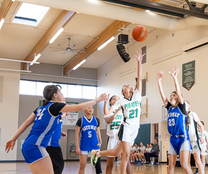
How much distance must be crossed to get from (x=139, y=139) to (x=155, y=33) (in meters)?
6.30

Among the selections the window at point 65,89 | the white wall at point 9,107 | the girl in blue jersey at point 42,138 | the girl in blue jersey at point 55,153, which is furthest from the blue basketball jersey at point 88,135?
the white wall at point 9,107

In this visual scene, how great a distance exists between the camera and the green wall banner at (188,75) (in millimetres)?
11906

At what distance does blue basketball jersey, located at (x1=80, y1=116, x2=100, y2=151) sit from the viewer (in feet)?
→ 19.1

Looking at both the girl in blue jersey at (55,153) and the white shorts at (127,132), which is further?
the white shorts at (127,132)

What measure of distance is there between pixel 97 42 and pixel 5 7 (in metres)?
5.85

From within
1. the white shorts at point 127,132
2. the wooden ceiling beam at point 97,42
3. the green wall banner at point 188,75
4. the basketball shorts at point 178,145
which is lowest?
the basketball shorts at point 178,145

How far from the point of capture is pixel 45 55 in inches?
770

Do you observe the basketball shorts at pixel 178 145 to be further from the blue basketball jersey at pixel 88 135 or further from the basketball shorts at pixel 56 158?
the basketball shorts at pixel 56 158

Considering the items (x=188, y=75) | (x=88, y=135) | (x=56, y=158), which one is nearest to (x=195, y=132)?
(x=88, y=135)

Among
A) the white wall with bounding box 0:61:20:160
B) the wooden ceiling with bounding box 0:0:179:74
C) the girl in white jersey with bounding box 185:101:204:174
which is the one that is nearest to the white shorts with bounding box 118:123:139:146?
the girl in white jersey with bounding box 185:101:204:174

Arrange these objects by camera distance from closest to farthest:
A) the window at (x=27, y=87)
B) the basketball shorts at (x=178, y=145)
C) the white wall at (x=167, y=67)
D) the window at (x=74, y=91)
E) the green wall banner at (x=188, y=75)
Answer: the basketball shorts at (x=178, y=145) < the white wall at (x=167, y=67) < the green wall banner at (x=188, y=75) < the window at (x=27, y=87) < the window at (x=74, y=91)

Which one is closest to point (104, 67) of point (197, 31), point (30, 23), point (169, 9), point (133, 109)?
point (30, 23)

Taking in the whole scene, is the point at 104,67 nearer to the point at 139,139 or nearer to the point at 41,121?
the point at 139,139

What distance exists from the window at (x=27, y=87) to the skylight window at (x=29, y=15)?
24.2 feet
